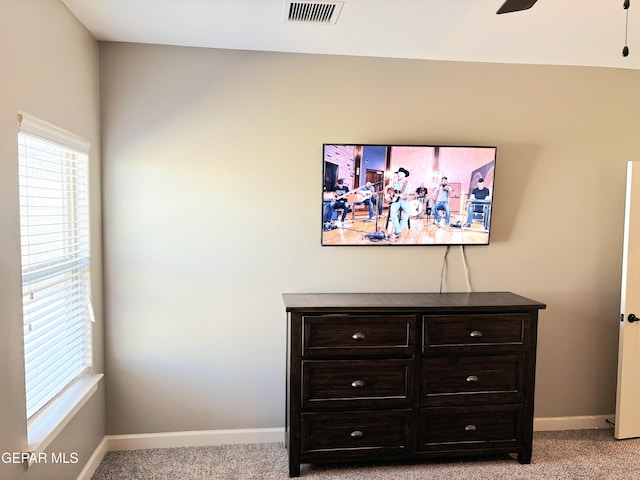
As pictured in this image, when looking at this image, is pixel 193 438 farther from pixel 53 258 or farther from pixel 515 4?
pixel 515 4

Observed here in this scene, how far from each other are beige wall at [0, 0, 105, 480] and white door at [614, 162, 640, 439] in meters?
3.30

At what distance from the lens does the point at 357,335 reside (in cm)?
270

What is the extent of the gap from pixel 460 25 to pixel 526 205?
1.31 m

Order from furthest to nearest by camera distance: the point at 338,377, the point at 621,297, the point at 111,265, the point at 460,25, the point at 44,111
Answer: the point at 621,297, the point at 111,265, the point at 338,377, the point at 460,25, the point at 44,111

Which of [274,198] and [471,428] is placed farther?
[274,198]

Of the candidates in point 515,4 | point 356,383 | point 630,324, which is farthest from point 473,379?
point 515,4

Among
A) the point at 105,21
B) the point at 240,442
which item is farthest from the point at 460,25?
the point at 240,442

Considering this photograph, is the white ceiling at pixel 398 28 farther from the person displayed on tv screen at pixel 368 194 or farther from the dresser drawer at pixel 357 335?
the dresser drawer at pixel 357 335

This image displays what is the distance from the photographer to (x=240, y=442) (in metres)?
3.10

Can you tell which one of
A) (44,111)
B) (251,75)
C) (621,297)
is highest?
(251,75)

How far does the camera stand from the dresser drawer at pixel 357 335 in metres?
2.67

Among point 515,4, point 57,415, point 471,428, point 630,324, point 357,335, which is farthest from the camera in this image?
point 630,324

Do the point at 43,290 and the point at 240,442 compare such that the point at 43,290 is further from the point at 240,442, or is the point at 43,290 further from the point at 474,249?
the point at 474,249

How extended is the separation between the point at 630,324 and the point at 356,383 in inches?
74.1
